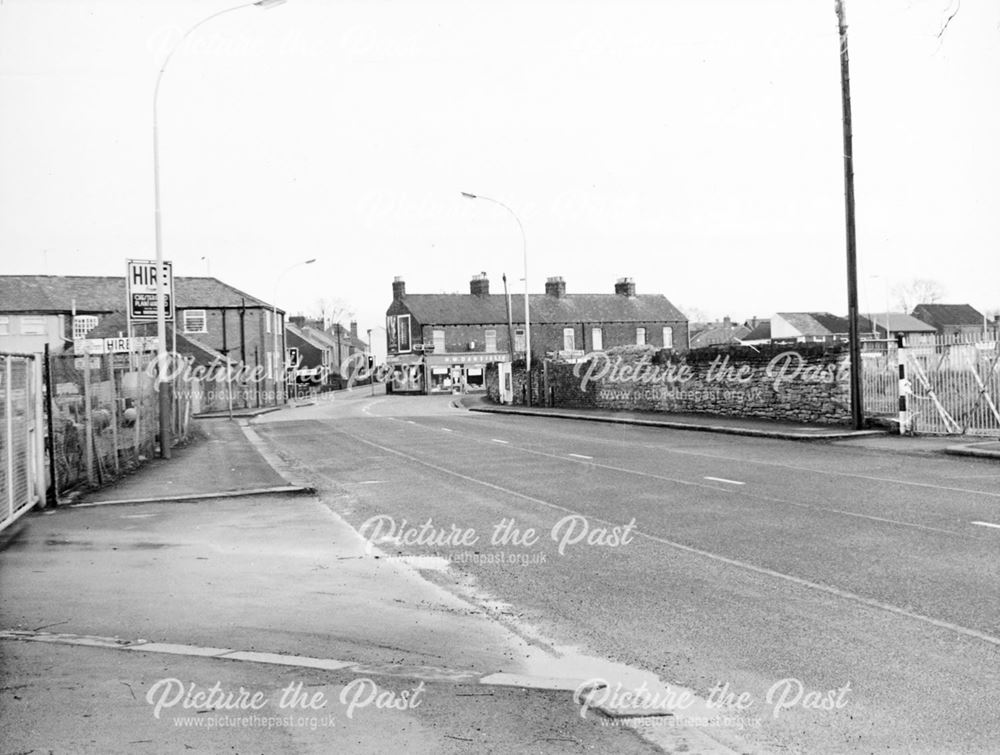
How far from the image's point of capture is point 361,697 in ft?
17.2

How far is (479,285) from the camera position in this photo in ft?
291

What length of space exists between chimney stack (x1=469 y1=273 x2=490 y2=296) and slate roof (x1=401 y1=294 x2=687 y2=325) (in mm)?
447

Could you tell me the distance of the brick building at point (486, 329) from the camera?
83.6 m

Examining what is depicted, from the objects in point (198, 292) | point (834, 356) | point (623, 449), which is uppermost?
point (198, 292)

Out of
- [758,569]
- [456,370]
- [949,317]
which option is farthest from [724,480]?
[949,317]

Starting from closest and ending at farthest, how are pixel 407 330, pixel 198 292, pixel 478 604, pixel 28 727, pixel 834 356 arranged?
1. pixel 28 727
2. pixel 478 604
3. pixel 834 356
4. pixel 198 292
5. pixel 407 330

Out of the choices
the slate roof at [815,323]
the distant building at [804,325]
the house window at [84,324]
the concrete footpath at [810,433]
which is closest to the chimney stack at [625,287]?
the distant building at [804,325]

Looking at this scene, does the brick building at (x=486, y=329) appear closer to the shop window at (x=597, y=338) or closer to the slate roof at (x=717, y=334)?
the shop window at (x=597, y=338)

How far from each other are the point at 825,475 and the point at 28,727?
13.6 meters

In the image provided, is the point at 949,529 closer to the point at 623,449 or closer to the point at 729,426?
the point at 623,449

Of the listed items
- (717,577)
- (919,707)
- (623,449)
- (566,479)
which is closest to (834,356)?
(623,449)

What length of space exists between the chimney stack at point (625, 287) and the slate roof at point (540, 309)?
2.16ft

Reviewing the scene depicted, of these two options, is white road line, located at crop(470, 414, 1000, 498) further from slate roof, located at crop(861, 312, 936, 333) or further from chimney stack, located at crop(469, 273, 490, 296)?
slate roof, located at crop(861, 312, 936, 333)

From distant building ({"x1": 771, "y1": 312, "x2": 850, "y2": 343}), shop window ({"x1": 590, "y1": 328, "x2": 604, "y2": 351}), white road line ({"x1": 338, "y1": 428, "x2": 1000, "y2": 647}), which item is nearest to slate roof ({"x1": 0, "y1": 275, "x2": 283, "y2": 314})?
shop window ({"x1": 590, "y1": 328, "x2": 604, "y2": 351})
